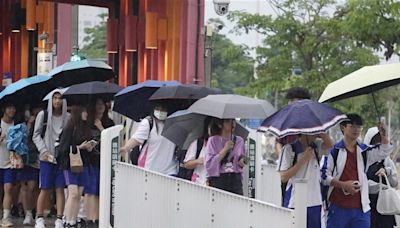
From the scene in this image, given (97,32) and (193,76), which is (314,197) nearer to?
(193,76)

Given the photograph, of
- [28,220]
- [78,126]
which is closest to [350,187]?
[78,126]

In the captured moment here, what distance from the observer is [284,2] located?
2945cm

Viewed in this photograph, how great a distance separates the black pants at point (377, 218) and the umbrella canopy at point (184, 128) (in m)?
1.87

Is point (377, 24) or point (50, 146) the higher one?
point (377, 24)

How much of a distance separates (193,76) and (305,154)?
1175cm

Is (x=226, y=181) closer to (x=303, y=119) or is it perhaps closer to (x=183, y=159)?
(x=183, y=159)

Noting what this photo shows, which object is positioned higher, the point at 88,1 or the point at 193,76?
the point at 88,1

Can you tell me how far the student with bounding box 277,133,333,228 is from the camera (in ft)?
22.6

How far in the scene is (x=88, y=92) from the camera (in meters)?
10.3

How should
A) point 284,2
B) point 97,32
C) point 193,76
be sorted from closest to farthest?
Answer: point 193,76 < point 284,2 < point 97,32

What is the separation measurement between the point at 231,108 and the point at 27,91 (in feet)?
13.6

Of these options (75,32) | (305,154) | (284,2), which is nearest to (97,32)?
(75,32)

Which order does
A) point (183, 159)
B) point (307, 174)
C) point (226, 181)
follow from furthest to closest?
point (183, 159)
point (226, 181)
point (307, 174)

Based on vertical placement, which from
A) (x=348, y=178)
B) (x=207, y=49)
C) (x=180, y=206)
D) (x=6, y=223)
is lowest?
(x=6, y=223)
